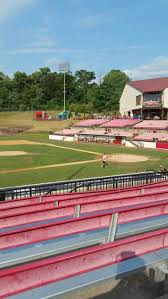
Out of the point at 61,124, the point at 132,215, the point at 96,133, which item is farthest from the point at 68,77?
the point at 132,215

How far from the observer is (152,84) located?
3014 inches

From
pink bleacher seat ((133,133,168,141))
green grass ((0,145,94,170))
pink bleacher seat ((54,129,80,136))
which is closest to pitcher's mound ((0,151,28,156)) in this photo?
green grass ((0,145,94,170))

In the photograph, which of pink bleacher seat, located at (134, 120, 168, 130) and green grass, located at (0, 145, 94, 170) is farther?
pink bleacher seat, located at (134, 120, 168, 130)

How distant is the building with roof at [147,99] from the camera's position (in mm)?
70812

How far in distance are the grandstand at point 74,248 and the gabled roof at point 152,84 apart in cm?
6649

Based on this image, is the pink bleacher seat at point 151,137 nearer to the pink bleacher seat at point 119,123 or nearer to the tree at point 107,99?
the pink bleacher seat at point 119,123

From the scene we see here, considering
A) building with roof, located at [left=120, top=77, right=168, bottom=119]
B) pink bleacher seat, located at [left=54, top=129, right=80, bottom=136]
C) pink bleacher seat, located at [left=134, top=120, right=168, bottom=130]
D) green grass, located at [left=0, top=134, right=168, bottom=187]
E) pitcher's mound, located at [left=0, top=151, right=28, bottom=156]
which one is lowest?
green grass, located at [left=0, top=134, right=168, bottom=187]

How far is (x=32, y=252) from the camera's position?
5.77 meters

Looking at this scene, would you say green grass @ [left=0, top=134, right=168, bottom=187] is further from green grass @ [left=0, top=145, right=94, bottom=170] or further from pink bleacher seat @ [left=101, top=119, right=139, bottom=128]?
pink bleacher seat @ [left=101, top=119, right=139, bottom=128]

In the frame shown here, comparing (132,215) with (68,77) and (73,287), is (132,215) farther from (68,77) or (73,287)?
(68,77)

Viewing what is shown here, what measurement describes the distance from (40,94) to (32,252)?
112 m

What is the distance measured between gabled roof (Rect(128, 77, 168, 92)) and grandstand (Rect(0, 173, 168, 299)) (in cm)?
6649

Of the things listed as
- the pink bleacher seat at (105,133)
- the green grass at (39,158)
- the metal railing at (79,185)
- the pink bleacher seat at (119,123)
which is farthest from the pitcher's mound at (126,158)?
the pink bleacher seat at (119,123)

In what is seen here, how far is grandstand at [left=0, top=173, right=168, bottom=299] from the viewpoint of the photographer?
466cm
